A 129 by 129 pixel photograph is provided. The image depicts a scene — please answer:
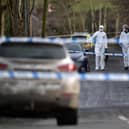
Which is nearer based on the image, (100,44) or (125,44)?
(100,44)

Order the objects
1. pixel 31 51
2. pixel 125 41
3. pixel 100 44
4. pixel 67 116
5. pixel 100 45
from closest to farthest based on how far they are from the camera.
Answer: pixel 31 51 < pixel 67 116 < pixel 100 44 < pixel 125 41 < pixel 100 45

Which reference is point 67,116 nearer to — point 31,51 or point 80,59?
point 31,51

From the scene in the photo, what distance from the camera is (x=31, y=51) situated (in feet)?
25.9

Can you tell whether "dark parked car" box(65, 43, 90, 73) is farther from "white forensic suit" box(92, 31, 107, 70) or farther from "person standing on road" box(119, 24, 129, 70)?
"person standing on road" box(119, 24, 129, 70)

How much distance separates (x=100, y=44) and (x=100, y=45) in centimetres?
31

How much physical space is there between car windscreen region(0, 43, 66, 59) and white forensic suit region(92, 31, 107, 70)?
49.8 ft

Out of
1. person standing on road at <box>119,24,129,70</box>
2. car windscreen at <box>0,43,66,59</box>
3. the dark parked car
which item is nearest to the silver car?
car windscreen at <box>0,43,66,59</box>

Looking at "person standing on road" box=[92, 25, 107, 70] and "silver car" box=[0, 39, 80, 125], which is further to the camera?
"person standing on road" box=[92, 25, 107, 70]

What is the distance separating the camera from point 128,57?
30422 millimetres

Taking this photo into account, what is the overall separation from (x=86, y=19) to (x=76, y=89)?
85970mm

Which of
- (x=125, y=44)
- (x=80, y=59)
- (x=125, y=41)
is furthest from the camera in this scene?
(x=125, y=44)

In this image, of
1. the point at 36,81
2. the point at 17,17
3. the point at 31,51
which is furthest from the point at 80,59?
the point at 17,17

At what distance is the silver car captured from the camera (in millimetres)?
7672

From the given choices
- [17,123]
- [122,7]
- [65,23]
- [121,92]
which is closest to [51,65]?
[121,92]
